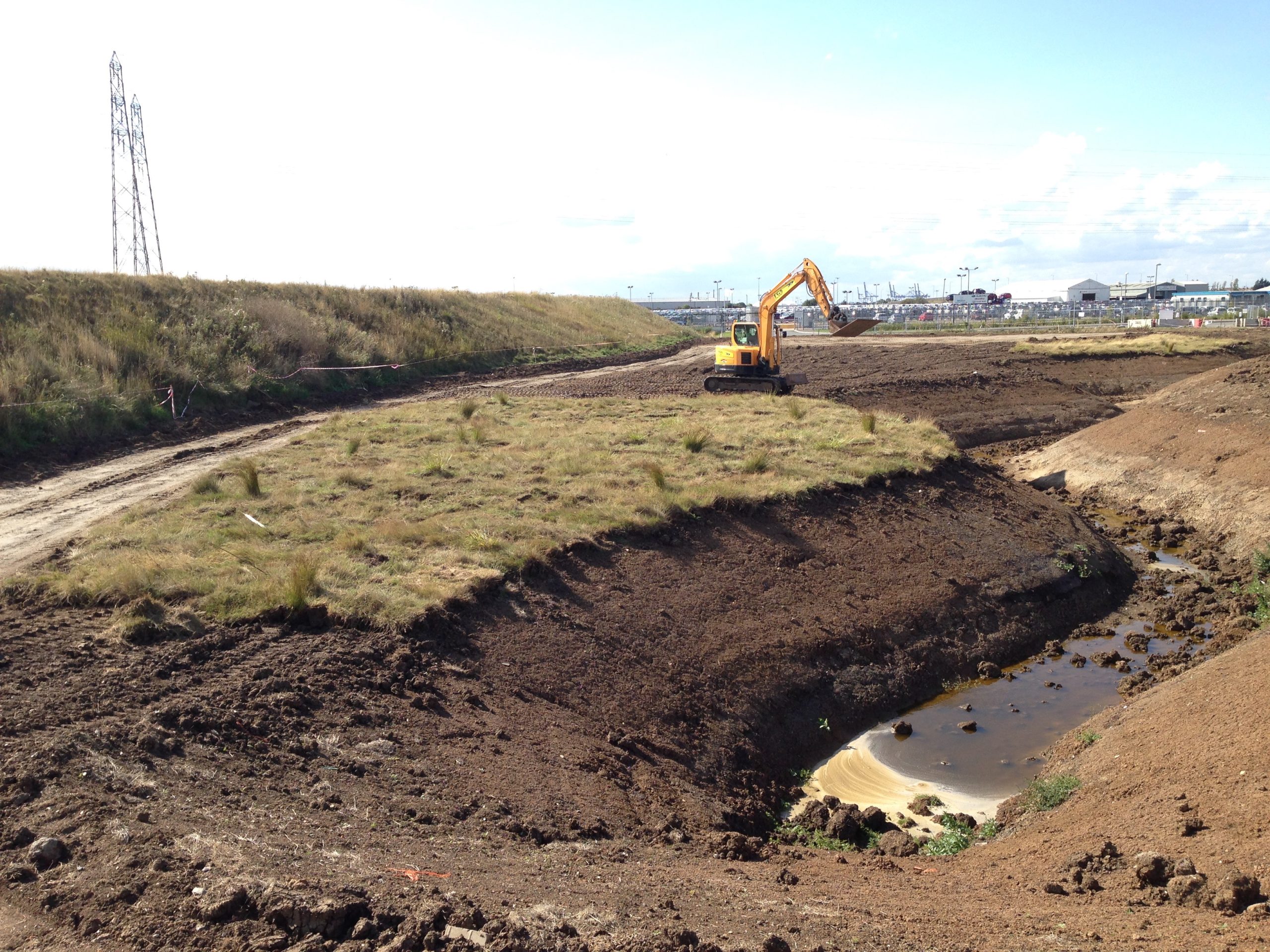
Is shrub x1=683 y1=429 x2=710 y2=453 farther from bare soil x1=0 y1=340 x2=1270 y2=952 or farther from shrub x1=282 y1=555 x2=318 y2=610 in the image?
shrub x1=282 y1=555 x2=318 y2=610

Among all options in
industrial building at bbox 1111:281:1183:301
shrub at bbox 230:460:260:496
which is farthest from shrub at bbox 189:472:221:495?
industrial building at bbox 1111:281:1183:301

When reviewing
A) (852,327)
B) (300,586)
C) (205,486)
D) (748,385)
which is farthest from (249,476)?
(852,327)

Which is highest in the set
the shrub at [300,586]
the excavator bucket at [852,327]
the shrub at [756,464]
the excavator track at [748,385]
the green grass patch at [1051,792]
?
the excavator bucket at [852,327]

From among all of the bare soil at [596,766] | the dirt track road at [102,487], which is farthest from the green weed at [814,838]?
the dirt track road at [102,487]

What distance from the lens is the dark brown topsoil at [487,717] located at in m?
6.02

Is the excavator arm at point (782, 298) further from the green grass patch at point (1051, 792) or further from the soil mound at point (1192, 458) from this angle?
the green grass patch at point (1051, 792)

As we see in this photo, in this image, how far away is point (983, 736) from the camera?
480 inches

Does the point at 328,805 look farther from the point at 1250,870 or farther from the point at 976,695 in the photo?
the point at 976,695

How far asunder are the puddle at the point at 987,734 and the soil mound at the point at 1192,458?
5.95 m

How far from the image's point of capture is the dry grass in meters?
42.3

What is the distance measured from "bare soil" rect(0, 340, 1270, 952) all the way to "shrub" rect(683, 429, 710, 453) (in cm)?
342

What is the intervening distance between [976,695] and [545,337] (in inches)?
1482

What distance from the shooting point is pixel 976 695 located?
44.3ft

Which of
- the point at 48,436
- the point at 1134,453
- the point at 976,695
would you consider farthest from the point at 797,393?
the point at 48,436
